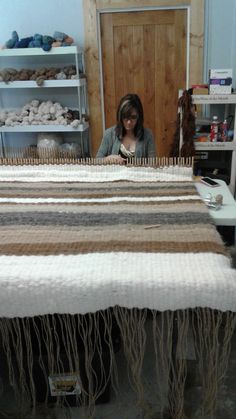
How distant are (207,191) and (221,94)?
972 mm

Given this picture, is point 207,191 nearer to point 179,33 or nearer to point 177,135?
point 177,135

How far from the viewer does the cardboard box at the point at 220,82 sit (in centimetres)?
214

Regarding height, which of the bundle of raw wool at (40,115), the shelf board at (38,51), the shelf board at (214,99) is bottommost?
the bundle of raw wool at (40,115)

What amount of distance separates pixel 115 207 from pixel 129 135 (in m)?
1.04

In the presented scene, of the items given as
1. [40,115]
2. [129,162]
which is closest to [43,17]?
[40,115]

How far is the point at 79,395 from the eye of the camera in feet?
3.85

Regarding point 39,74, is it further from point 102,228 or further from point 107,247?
point 107,247

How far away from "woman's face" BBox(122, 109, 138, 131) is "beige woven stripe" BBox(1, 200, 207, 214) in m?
0.96

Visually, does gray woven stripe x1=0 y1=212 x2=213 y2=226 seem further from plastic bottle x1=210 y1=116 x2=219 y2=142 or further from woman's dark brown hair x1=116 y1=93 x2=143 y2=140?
plastic bottle x1=210 y1=116 x2=219 y2=142

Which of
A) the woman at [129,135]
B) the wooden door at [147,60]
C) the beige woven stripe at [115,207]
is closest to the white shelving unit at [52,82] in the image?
the wooden door at [147,60]

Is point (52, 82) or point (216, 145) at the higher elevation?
point (52, 82)

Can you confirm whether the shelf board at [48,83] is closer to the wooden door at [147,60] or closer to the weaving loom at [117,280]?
the wooden door at [147,60]

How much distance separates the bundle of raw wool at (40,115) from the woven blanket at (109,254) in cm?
156

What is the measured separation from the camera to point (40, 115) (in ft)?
9.21
